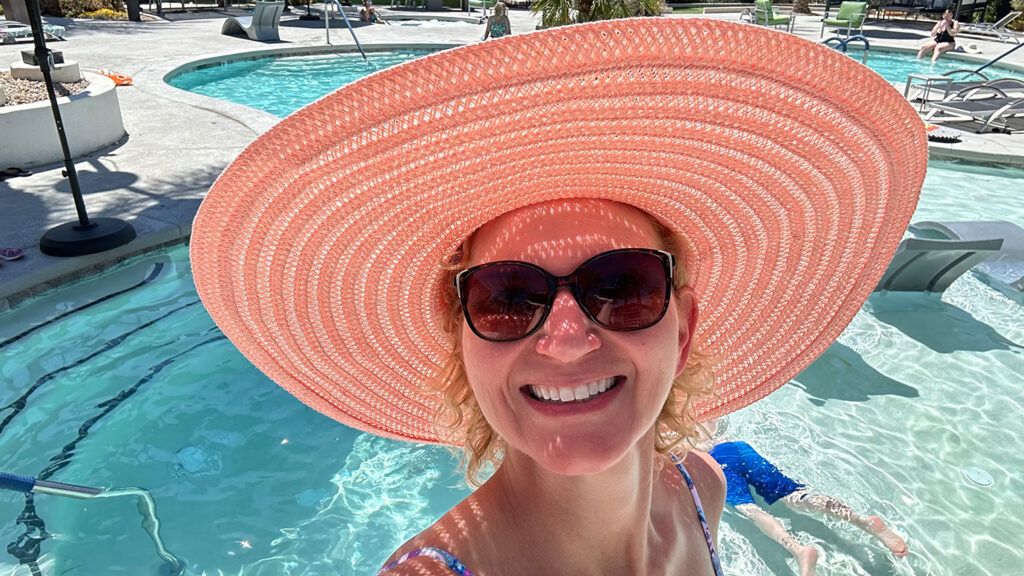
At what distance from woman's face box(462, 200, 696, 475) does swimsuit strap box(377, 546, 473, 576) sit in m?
0.23

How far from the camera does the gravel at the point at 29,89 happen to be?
329 inches

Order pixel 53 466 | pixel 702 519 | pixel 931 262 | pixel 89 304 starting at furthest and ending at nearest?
1. pixel 931 262
2. pixel 89 304
3. pixel 53 466
4. pixel 702 519

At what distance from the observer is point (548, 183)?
132 cm

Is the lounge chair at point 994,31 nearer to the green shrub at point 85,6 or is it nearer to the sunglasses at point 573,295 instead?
the sunglasses at point 573,295

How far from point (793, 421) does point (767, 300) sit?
8.88 ft

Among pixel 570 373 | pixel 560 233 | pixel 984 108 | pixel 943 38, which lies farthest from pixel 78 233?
pixel 943 38

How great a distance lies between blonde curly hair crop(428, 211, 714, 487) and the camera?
155 cm

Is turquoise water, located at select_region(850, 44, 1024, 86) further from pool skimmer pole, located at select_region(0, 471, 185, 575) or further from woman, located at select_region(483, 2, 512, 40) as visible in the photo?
pool skimmer pole, located at select_region(0, 471, 185, 575)

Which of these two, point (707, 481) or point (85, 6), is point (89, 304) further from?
point (85, 6)

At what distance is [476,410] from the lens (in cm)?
157

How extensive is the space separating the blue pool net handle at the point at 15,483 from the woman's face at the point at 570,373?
2338mm

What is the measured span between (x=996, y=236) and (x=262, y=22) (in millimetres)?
16927

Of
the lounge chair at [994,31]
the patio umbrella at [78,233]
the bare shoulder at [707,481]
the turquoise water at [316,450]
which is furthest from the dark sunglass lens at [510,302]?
the lounge chair at [994,31]

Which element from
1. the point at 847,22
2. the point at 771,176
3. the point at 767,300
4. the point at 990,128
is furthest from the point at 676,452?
the point at 847,22
